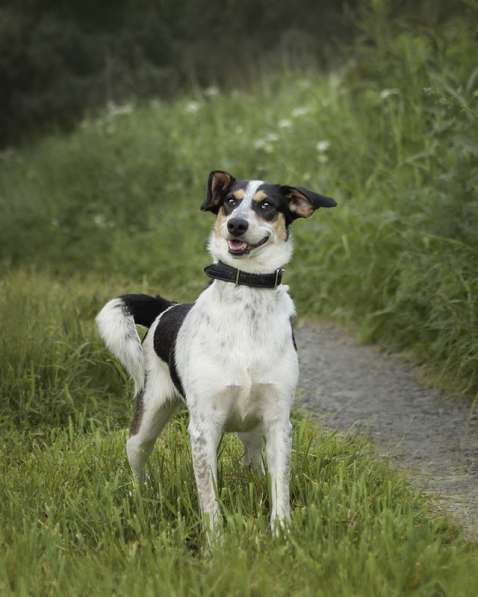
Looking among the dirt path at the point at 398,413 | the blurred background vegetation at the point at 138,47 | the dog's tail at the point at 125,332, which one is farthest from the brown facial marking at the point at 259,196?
the blurred background vegetation at the point at 138,47

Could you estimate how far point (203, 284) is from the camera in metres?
8.14

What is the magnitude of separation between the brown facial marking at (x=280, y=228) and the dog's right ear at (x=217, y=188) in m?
0.25

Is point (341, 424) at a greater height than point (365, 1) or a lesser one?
lesser

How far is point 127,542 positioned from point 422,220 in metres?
3.56

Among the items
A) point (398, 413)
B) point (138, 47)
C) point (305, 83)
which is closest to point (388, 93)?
point (305, 83)

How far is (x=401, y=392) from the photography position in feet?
18.2

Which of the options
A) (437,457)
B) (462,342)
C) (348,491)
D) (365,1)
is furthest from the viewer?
(365,1)

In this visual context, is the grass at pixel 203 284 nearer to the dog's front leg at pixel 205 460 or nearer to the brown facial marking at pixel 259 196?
the dog's front leg at pixel 205 460

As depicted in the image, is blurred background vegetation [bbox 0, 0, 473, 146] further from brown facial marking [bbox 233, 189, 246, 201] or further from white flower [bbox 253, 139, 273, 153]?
brown facial marking [bbox 233, 189, 246, 201]

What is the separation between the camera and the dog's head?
346 cm

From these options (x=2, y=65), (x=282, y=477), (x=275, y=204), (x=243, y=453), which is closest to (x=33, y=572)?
(x=282, y=477)

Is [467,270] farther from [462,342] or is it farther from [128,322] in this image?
[128,322]

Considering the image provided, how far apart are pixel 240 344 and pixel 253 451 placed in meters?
0.73

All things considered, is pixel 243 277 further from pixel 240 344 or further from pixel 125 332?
pixel 125 332
